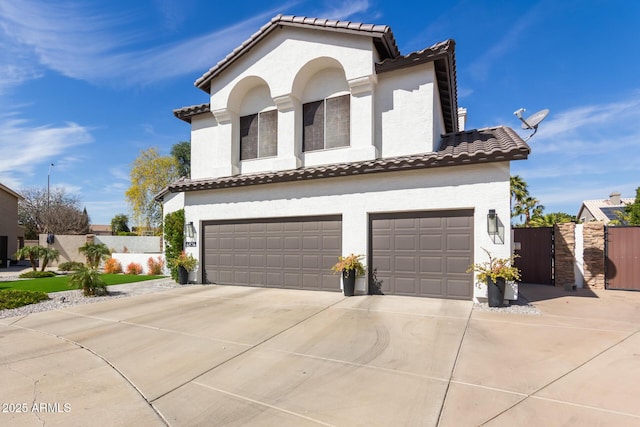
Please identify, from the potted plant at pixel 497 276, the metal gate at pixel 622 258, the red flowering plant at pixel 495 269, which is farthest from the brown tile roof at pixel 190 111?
the metal gate at pixel 622 258

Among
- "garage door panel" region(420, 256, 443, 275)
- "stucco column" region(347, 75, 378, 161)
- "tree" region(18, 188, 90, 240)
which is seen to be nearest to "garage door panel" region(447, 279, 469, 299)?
"garage door panel" region(420, 256, 443, 275)

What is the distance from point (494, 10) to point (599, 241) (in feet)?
29.3

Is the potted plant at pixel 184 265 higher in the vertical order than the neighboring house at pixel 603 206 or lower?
lower

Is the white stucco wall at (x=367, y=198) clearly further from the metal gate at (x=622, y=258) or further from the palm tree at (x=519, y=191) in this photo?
the palm tree at (x=519, y=191)

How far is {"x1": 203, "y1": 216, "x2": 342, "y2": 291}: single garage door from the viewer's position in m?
10.4

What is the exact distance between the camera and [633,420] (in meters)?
3.15

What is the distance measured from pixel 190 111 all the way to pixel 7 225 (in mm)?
23894

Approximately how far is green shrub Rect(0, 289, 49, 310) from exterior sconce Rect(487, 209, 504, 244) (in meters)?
13.1

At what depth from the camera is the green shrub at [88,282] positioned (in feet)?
33.0

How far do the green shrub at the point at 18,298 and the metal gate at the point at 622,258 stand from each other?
18.7 meters

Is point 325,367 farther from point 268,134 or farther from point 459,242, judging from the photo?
point 268,134

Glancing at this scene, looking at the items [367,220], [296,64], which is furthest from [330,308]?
[296,64]

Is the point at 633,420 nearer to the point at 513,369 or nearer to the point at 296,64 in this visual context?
the point at 513,369

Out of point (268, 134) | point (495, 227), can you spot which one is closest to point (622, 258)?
point (495, 227)
